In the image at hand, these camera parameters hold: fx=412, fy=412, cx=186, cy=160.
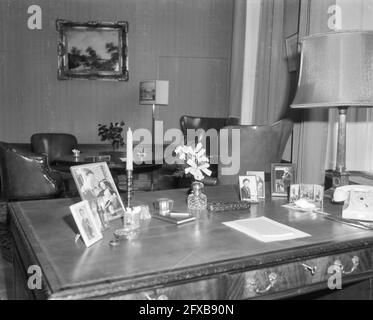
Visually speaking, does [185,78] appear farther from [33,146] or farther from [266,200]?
[266,200]

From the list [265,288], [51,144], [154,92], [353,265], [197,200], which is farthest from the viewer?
[154,92]

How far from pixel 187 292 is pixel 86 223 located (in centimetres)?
44

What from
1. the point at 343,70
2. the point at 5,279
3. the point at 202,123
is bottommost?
the point at 5,279

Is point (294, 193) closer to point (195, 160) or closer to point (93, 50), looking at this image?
point (195, 160)

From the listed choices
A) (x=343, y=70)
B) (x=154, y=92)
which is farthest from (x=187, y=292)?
(x=154, y=92)

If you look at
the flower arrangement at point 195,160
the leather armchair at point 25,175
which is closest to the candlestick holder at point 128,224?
the flower arrangement at point 195,160

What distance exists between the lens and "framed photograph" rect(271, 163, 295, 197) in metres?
2.36

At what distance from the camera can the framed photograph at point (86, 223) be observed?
142 centimetres

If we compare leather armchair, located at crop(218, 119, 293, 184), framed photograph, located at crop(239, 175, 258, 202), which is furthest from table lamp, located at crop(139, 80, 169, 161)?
framed photograph, located at crop(239, 175, 258, 202)

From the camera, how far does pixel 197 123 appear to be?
21.9 ft

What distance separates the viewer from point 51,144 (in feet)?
20.8

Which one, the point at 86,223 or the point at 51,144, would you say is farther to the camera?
the point at 51,144

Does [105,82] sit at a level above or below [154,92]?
above

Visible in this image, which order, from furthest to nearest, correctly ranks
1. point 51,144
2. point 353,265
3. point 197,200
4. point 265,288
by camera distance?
point 51,144, point 197,200, point 353,265, point 265,288
